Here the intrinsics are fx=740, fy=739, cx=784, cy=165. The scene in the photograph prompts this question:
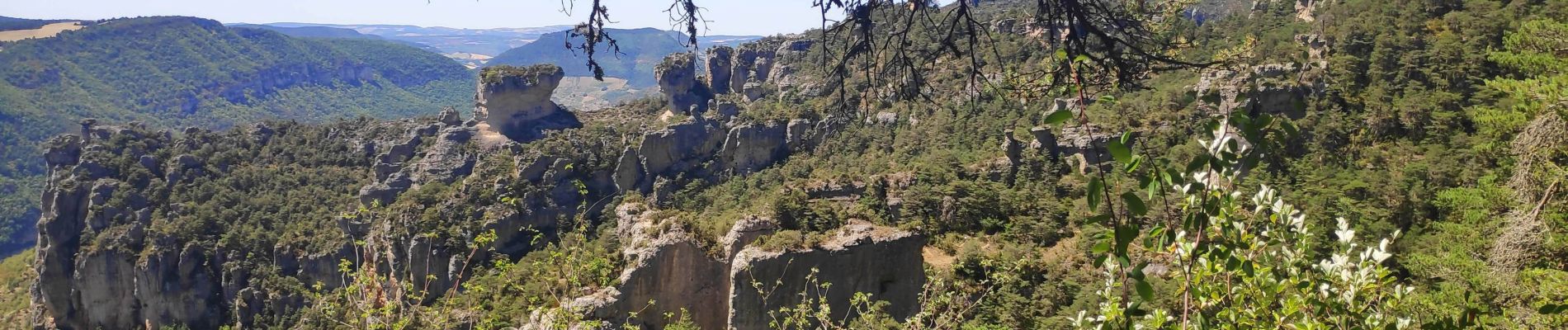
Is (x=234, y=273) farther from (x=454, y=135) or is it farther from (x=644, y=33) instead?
(x=644, y=33)

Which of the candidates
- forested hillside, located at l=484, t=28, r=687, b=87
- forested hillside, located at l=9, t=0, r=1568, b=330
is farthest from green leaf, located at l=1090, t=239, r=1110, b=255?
forested hillside, located at l=484, t=28, r=687, b=87

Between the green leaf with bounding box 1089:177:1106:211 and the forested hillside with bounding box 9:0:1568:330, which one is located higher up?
the green leaf with bounding box 1089:177:1106:211

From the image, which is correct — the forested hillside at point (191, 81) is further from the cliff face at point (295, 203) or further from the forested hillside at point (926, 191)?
the forested hillside at point (926, 191)

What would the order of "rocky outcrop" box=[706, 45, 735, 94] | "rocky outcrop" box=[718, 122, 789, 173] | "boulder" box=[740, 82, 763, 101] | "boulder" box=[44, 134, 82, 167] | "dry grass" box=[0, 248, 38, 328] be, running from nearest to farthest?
"rocky outcrop" box=[718, 122, 789, 173] → "dry grass" box=[0, 248, 38, 328] → "boulder" box=[44, 134, 82, 167] → "boulder" box=[740, 82, 763, 101] → "rocky outcrop" box=[706, 45, 735, 94]

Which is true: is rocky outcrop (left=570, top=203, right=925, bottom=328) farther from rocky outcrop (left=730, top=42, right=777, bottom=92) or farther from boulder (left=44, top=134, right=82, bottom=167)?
boulder (left=44, top=134, right=82, bottom=167)

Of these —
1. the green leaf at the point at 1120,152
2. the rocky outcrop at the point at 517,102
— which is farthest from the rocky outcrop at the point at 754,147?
the green leaf at the point at 1120,152

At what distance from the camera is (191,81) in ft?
372

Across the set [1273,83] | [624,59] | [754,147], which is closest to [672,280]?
[1273,83]

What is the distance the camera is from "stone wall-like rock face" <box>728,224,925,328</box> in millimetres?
11523

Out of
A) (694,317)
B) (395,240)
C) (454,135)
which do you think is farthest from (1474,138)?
(454,135)

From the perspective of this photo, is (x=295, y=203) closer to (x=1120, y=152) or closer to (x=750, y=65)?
(x=750, y=65)

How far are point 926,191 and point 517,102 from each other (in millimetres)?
29082

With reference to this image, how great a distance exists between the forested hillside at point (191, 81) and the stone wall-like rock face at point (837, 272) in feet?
283

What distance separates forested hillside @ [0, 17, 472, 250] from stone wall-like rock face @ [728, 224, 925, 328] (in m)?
86.3
